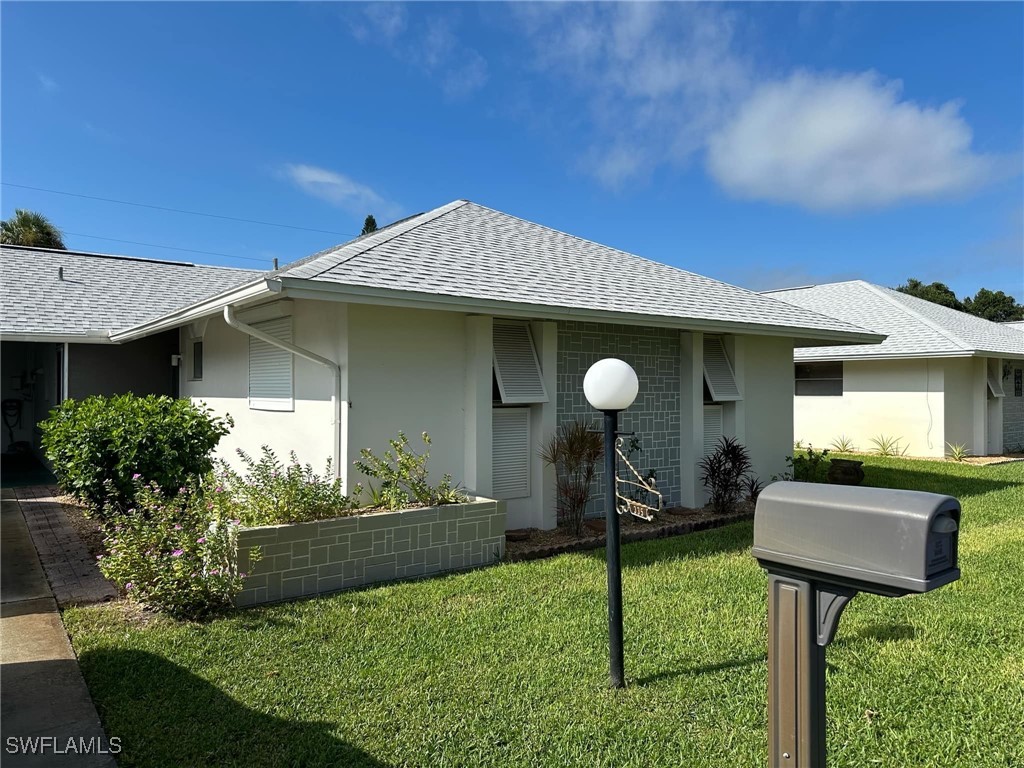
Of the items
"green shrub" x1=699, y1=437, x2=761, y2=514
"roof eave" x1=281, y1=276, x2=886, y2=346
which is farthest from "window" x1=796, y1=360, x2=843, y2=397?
"green shrub" x1=699, y1=437, x2=761, y2=514

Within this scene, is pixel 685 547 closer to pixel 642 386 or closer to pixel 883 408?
pixel 642 386

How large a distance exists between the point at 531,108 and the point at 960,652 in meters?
15.0

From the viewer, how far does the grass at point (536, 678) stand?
122 inches

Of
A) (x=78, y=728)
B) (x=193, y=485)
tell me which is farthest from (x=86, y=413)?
(x=78, y=728)

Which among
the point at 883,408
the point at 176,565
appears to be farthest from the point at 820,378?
the point at 176,565

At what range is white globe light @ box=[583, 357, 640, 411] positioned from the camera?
3791 mm

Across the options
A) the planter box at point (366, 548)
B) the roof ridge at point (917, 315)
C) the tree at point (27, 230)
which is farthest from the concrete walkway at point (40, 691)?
the tree at point (27, 230)

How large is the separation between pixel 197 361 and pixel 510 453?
22.6 feet

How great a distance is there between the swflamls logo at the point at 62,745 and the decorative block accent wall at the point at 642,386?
5676 millimetres

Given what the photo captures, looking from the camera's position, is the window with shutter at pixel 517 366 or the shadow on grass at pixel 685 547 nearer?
the shadow on grass at pixel 685 547

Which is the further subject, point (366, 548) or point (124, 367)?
point (124, 367)

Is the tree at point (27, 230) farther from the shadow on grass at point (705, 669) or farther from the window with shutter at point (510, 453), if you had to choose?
the shadow on grass at point (705, 669)

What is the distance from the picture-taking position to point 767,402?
406 inches

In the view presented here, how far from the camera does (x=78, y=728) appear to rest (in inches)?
128
